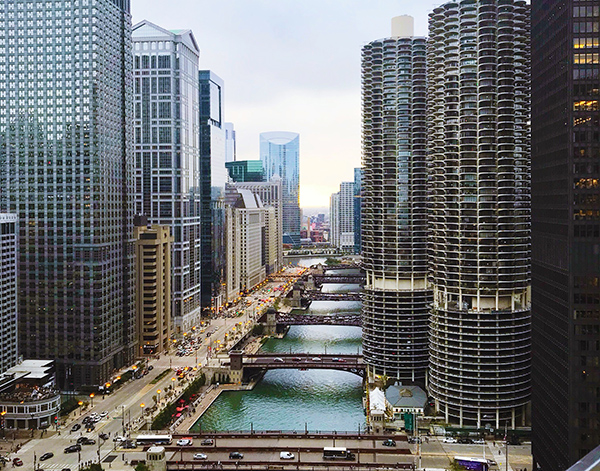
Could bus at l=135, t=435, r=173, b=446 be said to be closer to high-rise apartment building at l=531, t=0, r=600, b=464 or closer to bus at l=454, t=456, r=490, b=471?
bus at l=454, t=456, r=490, b=471


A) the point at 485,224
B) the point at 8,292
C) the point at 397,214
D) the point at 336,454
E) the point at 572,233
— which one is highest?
the point at 397,214

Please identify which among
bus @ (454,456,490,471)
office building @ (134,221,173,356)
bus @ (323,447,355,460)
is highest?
office building @ (134,221,173,356)

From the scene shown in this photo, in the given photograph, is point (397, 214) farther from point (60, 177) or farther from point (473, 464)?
point (60, 177)

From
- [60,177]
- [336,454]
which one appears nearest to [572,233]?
[336,454]

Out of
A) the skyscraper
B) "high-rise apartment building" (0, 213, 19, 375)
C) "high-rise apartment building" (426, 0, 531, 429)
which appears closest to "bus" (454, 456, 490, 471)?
"high-rise apartment building" (426, 0, 531, 429)

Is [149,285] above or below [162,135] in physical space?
below

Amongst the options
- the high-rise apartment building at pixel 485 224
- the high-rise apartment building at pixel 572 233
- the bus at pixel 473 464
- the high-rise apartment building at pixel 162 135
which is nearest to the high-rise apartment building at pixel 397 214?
the high-rise apartment building at pixel 485 224

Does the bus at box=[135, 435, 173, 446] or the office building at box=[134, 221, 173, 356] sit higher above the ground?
the office building at box=[134, 221, 173, 356]
